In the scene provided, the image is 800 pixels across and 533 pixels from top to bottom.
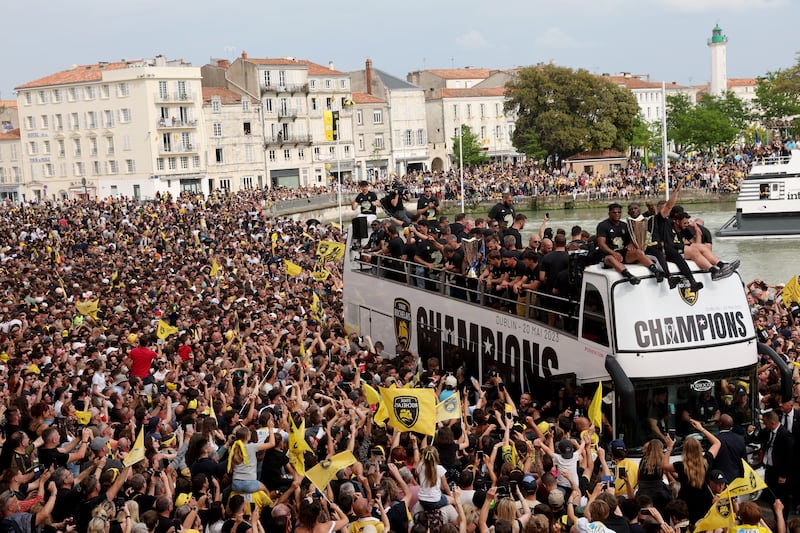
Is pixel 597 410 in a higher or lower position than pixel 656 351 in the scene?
lower

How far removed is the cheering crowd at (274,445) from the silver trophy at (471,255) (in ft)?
5.45

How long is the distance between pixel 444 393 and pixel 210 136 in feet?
259

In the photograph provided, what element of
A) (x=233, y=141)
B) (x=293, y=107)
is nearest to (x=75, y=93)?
(x=233, y=141)

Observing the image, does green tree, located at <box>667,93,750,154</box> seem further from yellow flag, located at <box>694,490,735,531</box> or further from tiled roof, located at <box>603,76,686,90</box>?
yellow flag, located at <box>694,490,735,531</box>

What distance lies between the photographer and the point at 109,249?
39031mm

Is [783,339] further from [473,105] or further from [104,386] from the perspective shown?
[473,105]

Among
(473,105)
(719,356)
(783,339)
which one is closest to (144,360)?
(719,356)

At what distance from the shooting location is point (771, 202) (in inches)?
2089

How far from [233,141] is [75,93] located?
1406 centimetres

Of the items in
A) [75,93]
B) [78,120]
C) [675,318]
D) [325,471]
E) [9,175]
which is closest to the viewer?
[325,471]

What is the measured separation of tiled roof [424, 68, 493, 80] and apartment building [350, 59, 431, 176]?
46.8ft

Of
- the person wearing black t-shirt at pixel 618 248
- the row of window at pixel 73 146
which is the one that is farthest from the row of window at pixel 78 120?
the person wearing black t-shirt at pixel 618 248

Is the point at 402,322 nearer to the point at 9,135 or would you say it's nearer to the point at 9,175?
the point at 9,175

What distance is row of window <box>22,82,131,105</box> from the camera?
8619 cm
